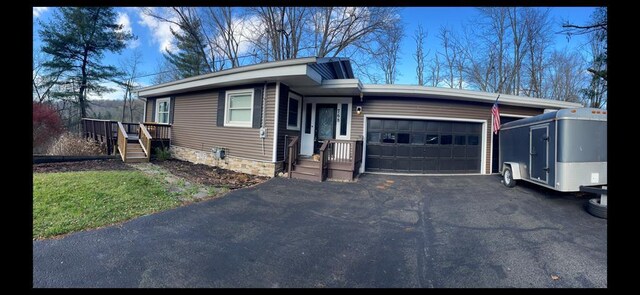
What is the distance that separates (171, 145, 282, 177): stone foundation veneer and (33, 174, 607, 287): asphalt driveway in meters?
1.98

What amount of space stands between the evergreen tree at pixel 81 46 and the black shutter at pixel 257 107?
17846 mm

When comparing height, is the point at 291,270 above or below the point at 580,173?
below

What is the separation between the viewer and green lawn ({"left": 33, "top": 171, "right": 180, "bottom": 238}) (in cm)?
329

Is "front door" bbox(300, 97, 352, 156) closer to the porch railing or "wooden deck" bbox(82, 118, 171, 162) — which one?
"wooden deck" bbox(82, 118, 171, 162)

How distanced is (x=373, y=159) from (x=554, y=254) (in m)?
5.62

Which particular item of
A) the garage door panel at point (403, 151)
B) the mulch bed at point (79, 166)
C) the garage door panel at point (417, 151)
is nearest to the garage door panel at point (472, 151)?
the garage door panel at point (417, 151)

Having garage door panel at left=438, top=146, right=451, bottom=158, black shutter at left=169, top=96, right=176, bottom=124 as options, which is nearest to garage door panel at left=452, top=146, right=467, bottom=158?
garage door panel at left=438, top=146, right=451, bottom=158

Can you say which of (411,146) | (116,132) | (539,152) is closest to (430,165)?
(411,146)

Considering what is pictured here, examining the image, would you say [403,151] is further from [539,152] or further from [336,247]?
[336,247]

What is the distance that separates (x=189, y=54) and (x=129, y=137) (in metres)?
13.6

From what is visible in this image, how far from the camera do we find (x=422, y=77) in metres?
20.7

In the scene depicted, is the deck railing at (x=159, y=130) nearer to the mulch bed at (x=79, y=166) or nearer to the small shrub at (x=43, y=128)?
the mulch bed at (x=79, y=166)
